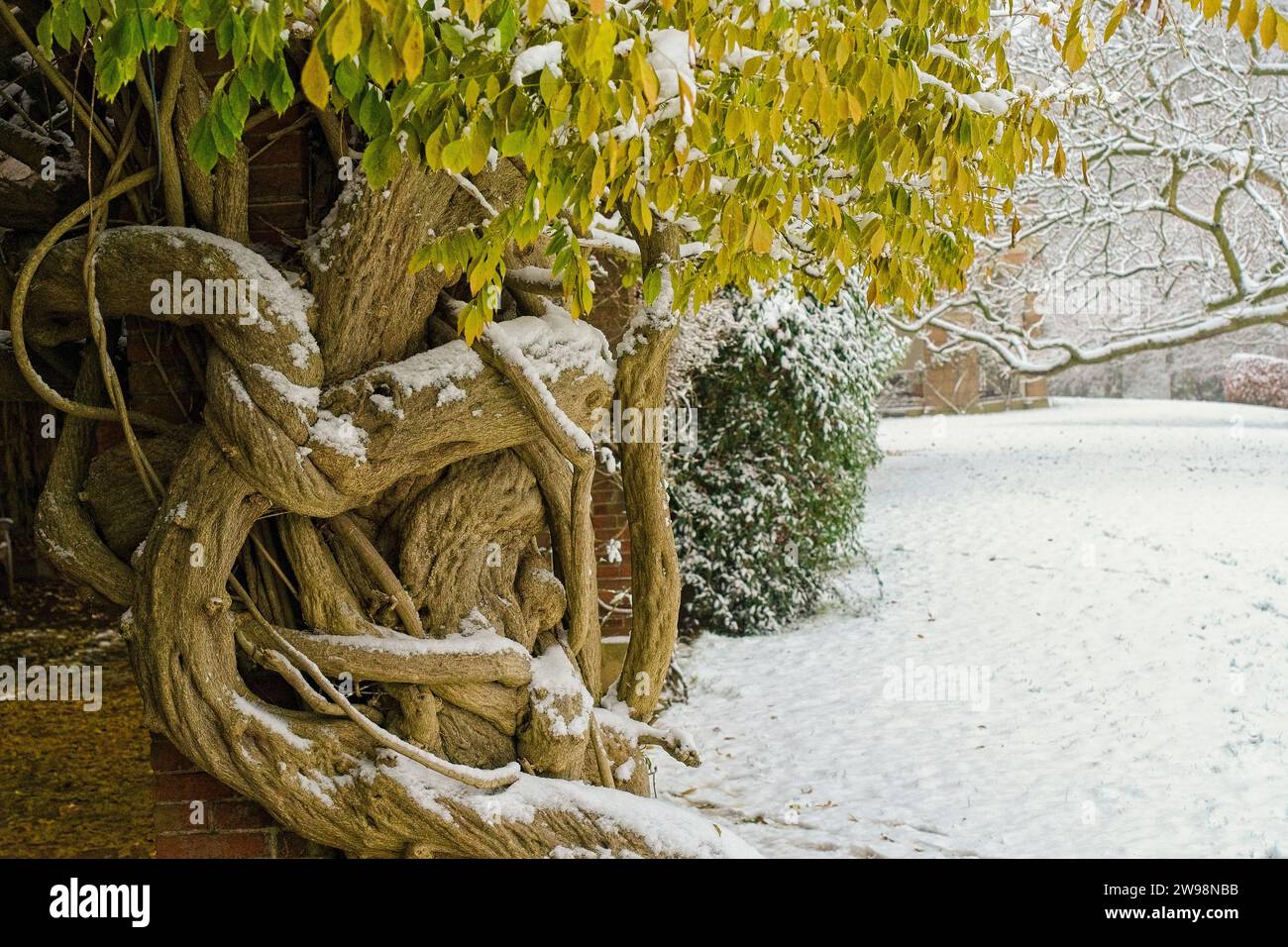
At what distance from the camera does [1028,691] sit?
7445mm

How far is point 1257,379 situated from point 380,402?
27576 mm

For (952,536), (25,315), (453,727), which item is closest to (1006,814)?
(453,727)

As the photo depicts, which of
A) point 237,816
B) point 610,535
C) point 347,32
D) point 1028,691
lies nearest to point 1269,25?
point 347,32

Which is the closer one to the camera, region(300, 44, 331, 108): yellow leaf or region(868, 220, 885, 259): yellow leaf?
region(300, 44, 331, 108): yellow leaf

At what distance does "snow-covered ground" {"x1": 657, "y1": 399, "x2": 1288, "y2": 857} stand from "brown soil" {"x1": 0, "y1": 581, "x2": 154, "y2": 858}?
2.92 metres

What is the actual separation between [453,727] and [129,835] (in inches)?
115

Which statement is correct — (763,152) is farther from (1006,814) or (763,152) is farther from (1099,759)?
(1099,759)

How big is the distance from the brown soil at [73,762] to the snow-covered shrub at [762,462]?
13.1 ft

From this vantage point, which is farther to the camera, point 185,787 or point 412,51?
point 185,787

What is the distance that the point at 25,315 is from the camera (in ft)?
13.3

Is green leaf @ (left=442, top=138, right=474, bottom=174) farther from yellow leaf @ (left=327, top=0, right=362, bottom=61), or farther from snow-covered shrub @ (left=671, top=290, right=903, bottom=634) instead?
snow-covered shrub @ (left=671, top=290, right=903, bottom=634)

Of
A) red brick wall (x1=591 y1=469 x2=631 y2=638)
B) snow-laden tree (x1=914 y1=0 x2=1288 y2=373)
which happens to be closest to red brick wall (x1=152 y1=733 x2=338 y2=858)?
red brick wall (x1=591 y1=469 x2=631 y2=638)

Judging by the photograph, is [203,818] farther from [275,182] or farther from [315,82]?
[315,82]

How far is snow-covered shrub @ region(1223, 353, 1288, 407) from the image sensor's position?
26.3 metres
